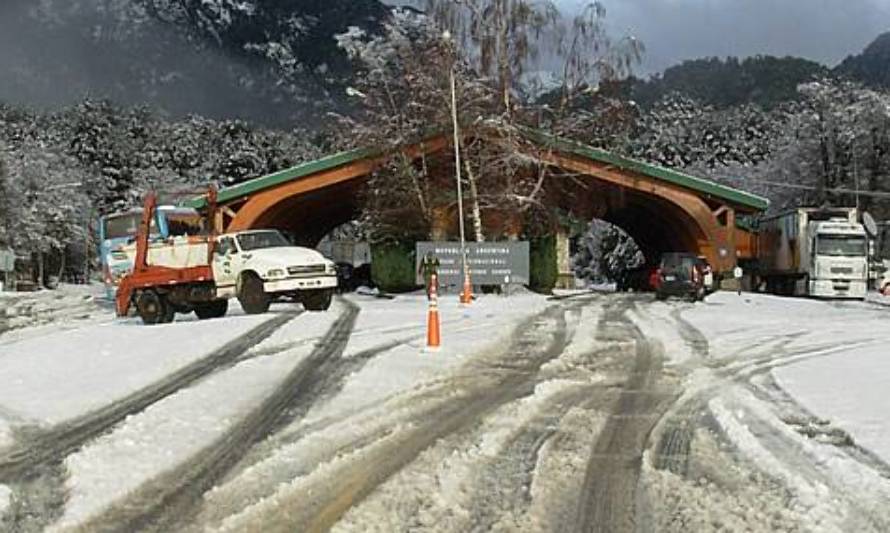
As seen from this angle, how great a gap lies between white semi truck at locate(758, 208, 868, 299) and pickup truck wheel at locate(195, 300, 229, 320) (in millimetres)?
27335

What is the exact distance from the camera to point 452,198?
40.6 m

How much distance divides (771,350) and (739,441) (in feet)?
24.7

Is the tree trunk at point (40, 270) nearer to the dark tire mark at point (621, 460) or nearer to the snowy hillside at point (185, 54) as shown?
the snowy hillside at point (185, 54)

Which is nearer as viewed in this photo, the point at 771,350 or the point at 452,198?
the point at 771,350

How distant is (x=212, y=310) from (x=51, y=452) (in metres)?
15.8

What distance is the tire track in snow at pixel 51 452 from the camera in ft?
20.6

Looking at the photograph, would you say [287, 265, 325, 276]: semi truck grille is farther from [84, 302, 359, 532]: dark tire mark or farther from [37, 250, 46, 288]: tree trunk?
[37, 250, 46, 288]: tree trunk

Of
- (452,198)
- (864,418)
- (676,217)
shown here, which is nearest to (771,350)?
(864,418)

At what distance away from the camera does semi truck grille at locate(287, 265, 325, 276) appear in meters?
22.3

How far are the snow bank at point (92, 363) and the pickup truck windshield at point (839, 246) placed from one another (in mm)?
30054

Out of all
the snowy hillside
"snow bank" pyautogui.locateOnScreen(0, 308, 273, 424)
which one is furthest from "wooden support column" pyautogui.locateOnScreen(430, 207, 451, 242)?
the snowy hillside

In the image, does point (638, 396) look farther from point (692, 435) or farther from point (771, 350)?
point (771, 350)

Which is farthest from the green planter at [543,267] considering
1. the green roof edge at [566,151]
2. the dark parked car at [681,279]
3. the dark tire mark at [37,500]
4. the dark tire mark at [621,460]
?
the dark tire mark at [37,500]

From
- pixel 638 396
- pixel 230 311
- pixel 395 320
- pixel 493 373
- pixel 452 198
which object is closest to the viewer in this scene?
pixel 638 396
